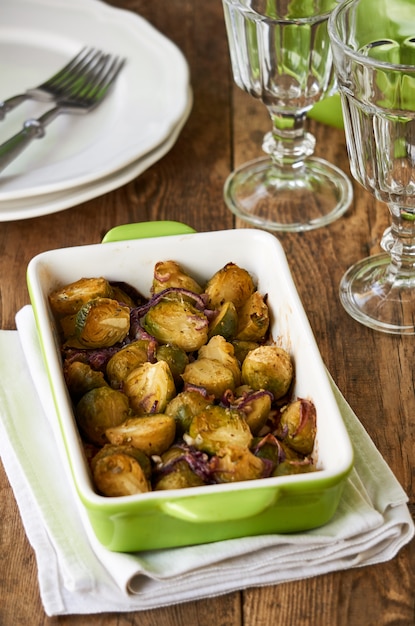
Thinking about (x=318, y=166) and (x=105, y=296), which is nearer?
(x=105, y=296)

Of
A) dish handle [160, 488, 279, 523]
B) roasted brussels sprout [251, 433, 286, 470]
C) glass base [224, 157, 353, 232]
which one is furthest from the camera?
glass base [224, 157, 353, 232]

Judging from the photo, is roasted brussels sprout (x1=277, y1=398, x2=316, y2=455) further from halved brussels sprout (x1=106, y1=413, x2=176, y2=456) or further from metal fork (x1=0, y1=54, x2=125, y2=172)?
metal fork (x1=0, y1=54, x2=125, y2=172)

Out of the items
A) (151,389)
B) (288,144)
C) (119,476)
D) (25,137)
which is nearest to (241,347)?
(151,389)

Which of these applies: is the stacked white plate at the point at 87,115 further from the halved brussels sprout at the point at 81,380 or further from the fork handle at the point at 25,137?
the halved brussels sprout at the point at 81,380

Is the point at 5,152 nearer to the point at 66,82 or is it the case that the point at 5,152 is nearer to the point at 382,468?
the point at 66,82

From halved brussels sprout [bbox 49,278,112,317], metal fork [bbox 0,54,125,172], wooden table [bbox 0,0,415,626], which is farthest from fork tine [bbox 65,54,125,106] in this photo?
halved brussels sprout [bbox 49,278,112,317]

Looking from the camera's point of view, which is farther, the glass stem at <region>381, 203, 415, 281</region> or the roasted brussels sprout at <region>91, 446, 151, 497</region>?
the glass stem at <region>381, 203, 415, 281</region>

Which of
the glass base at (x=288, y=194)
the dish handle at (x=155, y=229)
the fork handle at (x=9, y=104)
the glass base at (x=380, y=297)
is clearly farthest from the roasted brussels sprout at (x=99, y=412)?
the fork handle at (x=9, y=104)

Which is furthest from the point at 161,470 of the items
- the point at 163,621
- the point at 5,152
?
the point at 5,152
